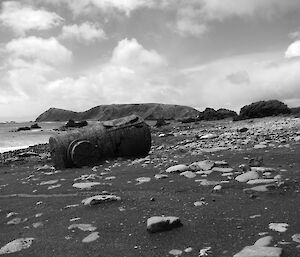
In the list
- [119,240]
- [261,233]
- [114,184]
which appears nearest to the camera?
[261,233]

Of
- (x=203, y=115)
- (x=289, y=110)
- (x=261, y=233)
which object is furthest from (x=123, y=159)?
(x=203, y=115)

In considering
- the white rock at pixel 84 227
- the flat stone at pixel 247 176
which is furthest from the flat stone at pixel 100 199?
the flat stone at pixel 247 176

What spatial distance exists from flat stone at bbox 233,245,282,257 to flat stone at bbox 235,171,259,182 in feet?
→ 9.53

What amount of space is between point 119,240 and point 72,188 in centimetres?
325

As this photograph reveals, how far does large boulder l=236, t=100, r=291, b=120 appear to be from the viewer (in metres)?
27.6

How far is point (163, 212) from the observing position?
17.4 ft

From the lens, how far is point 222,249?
391 cm

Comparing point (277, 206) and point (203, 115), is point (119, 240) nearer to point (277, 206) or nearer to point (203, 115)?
point (277, 206)

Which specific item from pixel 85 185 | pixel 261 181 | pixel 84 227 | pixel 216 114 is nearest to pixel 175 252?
pixel 84 227

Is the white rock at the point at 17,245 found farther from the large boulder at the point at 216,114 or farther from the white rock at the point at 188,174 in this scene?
the large boulder at the point at 216,114

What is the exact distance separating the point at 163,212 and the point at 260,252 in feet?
6.12

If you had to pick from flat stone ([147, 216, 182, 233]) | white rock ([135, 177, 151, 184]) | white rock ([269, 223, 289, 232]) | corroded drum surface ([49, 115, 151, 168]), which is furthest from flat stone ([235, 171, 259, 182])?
corroded drum surface ([49, 115, 151, 168])

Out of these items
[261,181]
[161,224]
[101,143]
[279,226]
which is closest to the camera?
[279,226]

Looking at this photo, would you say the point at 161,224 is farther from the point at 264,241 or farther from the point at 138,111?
the point at 138,111
